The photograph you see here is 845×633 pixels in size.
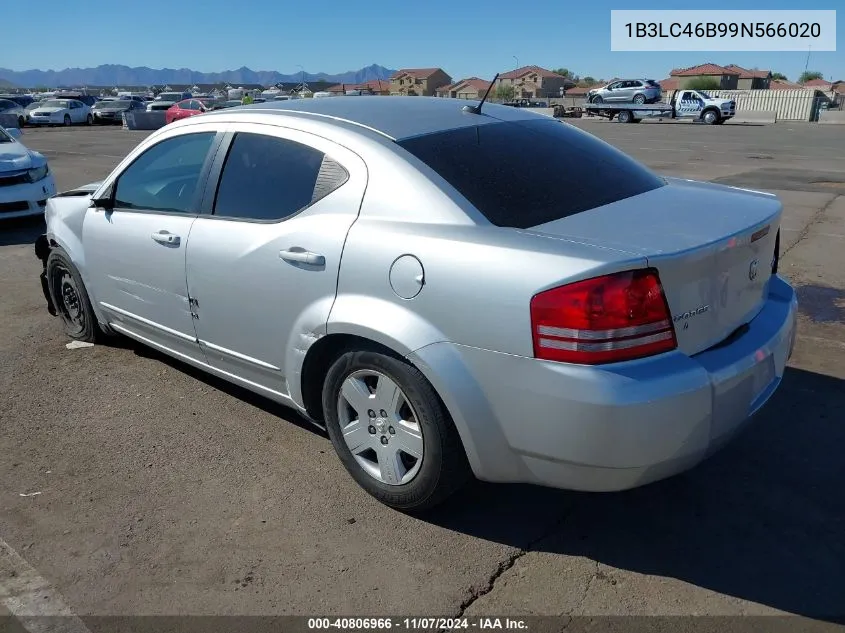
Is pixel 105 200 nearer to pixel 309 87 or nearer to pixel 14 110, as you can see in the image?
pixel 14 110

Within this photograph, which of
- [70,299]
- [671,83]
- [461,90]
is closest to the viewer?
[70,299]

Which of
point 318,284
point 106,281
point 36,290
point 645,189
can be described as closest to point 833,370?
point 645,189

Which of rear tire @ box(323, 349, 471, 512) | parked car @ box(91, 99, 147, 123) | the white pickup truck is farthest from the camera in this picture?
parked car @ box(91, 99, 147, 123)

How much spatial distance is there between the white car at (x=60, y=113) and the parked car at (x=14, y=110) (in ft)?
1.39

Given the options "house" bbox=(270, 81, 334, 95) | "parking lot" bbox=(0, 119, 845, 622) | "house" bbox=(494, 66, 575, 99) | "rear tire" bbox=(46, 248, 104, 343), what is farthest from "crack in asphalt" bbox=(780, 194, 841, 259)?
"house" bbox=(494, 66, 575, 99)

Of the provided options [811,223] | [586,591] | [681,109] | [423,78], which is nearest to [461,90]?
[423,78]

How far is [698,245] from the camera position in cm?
269

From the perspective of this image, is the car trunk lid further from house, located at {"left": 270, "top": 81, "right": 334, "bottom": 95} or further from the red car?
house, located at {"left": 270, "top": 81, "right": 334, "bottom": 95}

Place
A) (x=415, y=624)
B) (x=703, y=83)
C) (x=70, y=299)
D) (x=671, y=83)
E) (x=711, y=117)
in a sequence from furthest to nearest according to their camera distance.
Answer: (x=671, y=83) < (x=703, y=83) < (x=711, y=117) < (x=70, y=299) < (x=415, y=624)

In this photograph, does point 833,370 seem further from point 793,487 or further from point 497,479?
point 497,479

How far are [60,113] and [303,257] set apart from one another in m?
41.1

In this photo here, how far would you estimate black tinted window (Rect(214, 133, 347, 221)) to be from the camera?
3.36 meters

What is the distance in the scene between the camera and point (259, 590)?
2.78 m

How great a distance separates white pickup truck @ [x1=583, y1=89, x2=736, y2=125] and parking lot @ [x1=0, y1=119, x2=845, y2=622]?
34651mm
